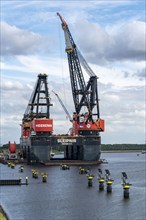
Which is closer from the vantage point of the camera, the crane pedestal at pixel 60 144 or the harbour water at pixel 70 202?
the harbour water at pixel 70 202

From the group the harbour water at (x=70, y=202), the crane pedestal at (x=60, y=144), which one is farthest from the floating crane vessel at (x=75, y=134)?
the harbour water at (x=70, y=202)

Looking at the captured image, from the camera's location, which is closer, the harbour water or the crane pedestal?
the harbour water

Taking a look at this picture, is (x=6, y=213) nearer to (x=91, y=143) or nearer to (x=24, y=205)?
(x=24, y=205)

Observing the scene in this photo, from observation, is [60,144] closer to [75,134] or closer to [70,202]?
[75,134]

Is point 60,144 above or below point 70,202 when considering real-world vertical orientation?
above

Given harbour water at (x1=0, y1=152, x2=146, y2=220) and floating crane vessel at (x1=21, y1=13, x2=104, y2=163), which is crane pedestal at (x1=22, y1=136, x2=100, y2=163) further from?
harbour water at (x1=0, y1=152, x2=146, y2=220)

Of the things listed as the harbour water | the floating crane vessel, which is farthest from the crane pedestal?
the harbour water

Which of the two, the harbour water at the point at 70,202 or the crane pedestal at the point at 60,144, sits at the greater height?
the crane pedestal at the point at 60,144

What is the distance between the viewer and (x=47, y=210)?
77.4 m

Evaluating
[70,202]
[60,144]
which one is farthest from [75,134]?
[70,202]

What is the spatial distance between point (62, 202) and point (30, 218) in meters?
15.5

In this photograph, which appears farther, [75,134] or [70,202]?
[75,134]

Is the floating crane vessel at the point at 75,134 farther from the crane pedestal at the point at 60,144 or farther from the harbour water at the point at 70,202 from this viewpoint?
the harbour water at the point at 70,202

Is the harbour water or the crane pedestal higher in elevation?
the crane pedestal
